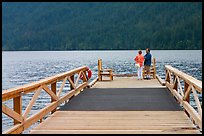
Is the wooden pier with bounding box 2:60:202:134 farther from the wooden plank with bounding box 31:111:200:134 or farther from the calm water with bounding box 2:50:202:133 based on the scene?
the calm water with bounding box 2:50:202:133

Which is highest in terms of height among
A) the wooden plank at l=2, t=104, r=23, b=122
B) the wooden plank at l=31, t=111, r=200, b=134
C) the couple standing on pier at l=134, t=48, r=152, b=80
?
the couple standing on pier at l=134, t=48, r=152, b=80

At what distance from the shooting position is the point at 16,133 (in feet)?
24.8

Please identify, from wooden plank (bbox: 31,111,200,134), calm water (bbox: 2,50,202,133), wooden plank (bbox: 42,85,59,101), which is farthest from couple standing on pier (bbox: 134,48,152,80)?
wooden plank (bbox: 31,111,200,134)

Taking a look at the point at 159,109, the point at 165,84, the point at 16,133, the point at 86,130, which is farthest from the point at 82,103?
the point at 165,84

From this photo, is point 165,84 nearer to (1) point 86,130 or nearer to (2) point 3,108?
(1) point 86,130

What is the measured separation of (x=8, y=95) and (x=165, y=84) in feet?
38.8

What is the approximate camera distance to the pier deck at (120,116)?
8.40m

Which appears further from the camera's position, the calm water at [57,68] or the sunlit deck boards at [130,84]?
the calm water at [57,68]

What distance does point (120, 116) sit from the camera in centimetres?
1005

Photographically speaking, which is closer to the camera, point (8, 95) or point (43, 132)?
point (8, 95)

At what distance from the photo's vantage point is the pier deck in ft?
27.6

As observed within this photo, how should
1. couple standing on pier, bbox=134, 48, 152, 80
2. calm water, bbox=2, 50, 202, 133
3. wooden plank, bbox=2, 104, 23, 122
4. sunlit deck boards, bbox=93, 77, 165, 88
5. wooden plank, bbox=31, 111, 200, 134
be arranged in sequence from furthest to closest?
calm water, bbox=2, 50, 202, 133 < couple standing on pier, bbox=134, 48, 152, 80 < sunlit deck boards, bbox=93, 77, 165, 88 < wooden plank, bbox=31, 111, 200, 134 < wooden plank, bbox=2, 104, 23, 122

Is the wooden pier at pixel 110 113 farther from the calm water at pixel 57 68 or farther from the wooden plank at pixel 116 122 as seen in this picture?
the calm water at pixel 57 68

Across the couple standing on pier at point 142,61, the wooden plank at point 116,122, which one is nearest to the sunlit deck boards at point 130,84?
the couple standing on pier at point 142,61
